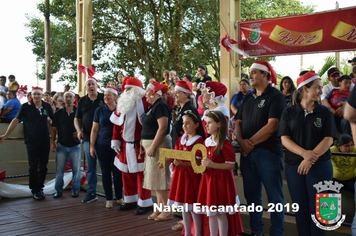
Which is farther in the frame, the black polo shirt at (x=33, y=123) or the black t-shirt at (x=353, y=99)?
the black polo shirt at (x=33, y=123)

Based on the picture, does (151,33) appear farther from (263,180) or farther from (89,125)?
(263,180)

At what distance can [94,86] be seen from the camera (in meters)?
5.59

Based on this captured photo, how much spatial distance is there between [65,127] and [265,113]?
3768 millimetres

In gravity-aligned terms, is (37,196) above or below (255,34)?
below

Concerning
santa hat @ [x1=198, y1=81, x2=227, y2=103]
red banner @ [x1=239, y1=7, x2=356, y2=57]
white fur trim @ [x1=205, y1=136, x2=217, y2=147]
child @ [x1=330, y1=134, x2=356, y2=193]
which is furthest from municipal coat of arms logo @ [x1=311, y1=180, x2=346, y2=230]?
red banner @ [x1=239, y1=7, x2=356, y2=57]

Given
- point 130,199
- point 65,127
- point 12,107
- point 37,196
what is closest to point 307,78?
point 130,199

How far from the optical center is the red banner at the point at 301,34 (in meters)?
6.61

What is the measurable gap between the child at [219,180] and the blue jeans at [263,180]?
0.25 metres

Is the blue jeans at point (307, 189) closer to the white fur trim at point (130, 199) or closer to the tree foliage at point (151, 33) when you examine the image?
the white fur trim at point (130, 199)

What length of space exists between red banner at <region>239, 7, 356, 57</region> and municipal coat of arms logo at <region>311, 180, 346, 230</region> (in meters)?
4.57

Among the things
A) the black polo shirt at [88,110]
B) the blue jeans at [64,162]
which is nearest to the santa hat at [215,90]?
the black polo shirt at [88,110]

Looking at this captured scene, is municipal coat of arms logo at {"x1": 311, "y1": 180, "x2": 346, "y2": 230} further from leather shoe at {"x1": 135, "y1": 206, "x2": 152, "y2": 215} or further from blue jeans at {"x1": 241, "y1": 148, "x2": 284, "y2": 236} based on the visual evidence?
leather shoe at {"x1": 135, "y1": 206, "x2": 152, "y2": 215}

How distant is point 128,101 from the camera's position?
4762 millimetres

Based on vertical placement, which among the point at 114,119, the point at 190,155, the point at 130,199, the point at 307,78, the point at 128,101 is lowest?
the point at 130,199
